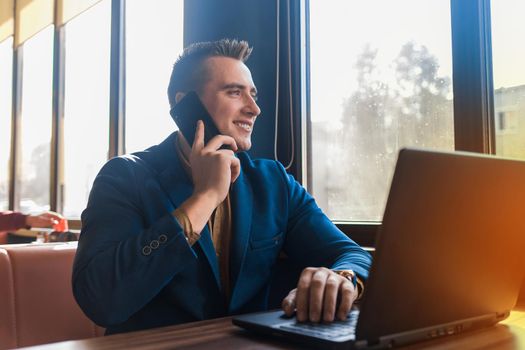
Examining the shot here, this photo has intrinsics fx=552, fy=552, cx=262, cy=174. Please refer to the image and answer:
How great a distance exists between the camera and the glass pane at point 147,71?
344cm

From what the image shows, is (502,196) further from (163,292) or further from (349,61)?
(349,61)

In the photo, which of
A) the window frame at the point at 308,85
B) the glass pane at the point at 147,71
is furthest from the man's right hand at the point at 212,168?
the glass pane at the point at 147,71

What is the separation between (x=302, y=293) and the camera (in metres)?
0.99

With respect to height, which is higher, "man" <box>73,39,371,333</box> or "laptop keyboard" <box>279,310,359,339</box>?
"man" <box>73,39,371,333</box>

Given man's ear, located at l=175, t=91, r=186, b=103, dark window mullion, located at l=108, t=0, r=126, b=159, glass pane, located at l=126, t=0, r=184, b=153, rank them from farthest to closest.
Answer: dark window mullion, located at l=108, t=0, r=126, b=159 → glass pane, located at l=126, t=0, r=184, b=153 → man's ear, located at l=175, t=91, r=186, b=103

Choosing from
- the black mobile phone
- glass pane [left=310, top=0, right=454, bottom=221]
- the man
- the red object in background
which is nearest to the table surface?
the man

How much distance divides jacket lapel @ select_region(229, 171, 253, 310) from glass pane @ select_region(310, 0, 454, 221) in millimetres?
656

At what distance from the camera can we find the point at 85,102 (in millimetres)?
4266

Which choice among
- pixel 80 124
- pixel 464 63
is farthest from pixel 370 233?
pixel 80 124

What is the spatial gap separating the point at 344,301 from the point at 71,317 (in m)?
1.08

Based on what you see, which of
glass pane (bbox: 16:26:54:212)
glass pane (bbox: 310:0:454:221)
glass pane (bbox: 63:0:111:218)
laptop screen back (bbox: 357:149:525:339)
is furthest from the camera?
glass pane (bbox: 16:26:54:212)

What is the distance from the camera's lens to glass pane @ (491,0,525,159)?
1712 mm

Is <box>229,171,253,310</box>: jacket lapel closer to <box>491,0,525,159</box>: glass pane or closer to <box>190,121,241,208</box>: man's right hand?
<box>190,121,241,208</box>: man's right hand

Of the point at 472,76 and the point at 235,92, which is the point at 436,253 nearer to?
the point at 235,92
